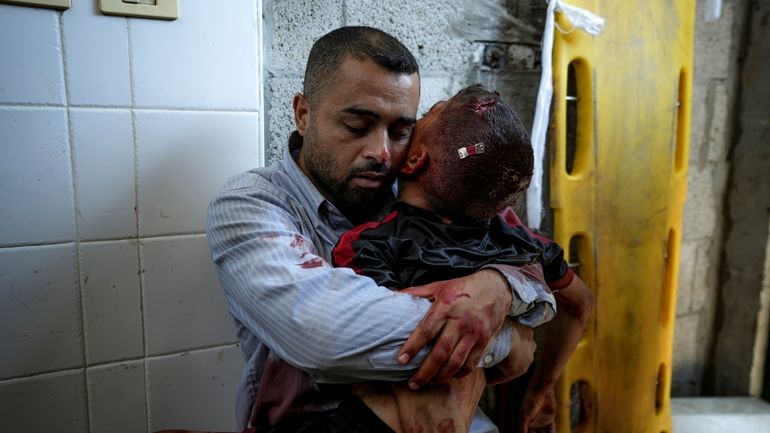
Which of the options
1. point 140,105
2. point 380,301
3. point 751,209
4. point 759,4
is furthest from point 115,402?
point 759,4

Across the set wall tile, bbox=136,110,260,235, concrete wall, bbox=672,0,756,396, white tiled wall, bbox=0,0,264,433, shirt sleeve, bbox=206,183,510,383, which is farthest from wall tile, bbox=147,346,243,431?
concrete wall, bbox=672,0,756,396

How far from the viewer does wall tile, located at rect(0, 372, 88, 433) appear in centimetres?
118

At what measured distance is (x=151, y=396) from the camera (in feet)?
4.36

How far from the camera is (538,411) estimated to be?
1588mm

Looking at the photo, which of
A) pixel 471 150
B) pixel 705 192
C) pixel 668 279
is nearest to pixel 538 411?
pixel 668 279

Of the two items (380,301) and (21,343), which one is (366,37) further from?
(21,343)

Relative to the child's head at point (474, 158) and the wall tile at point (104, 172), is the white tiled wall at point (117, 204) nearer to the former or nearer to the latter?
the wall tile at point (104, 172)

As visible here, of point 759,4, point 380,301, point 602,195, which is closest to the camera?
point 380,301

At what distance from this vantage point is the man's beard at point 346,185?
3.79ft

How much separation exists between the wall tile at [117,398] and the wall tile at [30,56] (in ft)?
2.32

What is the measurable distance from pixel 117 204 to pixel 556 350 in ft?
4.45

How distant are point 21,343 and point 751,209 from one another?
285 centimetres

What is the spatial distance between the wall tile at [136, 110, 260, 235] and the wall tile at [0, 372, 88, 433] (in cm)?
43

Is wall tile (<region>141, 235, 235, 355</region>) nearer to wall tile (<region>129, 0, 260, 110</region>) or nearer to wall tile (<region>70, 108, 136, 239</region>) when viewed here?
wall tile (<region>70, 108, 136, 239</region>)
